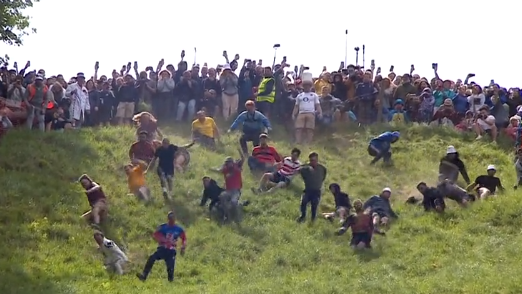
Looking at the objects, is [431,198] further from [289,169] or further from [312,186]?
[289,169]

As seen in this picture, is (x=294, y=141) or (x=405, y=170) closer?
(x=405, y=170)

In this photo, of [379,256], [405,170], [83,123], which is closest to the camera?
[379,256]

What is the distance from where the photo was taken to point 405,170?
2153cm

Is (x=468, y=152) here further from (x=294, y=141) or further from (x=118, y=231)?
(x=118, y=231)

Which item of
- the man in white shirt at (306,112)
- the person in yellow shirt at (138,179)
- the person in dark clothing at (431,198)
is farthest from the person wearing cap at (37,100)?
the person in dark clothing at (431,198)

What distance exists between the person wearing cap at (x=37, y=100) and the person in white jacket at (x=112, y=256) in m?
6.30

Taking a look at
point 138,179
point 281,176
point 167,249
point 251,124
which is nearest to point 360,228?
point 281,176

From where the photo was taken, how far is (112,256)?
15.4 meters

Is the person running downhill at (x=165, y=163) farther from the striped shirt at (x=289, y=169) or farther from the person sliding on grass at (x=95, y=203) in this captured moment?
the striped shirt at (x=289, y=169)

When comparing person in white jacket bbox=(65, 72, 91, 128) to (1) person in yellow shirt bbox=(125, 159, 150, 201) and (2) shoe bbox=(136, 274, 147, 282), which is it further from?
(2) shoe bbox=(136, 274, 147, 282)

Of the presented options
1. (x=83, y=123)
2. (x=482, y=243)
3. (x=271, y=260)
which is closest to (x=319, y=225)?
(x=271, y=260)

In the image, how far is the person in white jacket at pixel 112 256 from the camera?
15.2 m

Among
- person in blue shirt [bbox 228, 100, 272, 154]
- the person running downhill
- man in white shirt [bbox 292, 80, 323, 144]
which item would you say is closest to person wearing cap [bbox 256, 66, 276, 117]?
man in white shirt [bbox 292, 80, 323, 144]

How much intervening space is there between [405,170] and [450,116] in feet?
10.5
